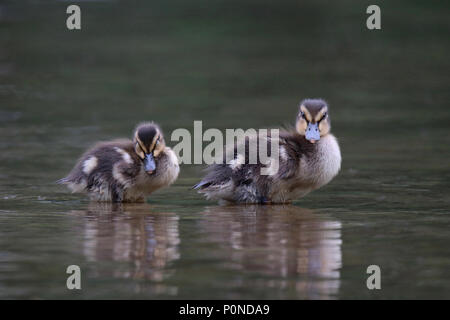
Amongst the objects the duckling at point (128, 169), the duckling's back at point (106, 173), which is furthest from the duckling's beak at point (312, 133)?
the duckling's back at point (106, 173)

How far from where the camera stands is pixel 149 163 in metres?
7.75

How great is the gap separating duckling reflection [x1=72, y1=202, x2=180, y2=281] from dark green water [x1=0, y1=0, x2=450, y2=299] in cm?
2

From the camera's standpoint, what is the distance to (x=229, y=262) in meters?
5.84

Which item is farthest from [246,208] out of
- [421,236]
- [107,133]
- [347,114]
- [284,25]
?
[284,25]

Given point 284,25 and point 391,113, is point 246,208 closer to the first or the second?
point 391,113

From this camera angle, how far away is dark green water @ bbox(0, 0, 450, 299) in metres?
5.63

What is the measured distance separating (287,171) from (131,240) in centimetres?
176

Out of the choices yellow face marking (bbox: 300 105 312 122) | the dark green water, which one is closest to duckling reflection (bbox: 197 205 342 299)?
the dark green water

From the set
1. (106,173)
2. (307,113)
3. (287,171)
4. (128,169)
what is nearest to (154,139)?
(128,169)

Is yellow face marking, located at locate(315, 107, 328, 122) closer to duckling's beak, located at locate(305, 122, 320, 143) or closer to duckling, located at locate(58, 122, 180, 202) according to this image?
duckling's beak, located at locate(305, 122, 320, 143)

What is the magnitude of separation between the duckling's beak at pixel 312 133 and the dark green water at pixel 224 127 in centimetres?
52

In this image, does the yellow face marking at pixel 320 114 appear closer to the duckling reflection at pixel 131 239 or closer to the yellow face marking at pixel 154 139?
the yellow face marking at pixel 154 139

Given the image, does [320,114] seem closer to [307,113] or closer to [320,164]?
[307,113]

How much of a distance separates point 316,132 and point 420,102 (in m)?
4.88
